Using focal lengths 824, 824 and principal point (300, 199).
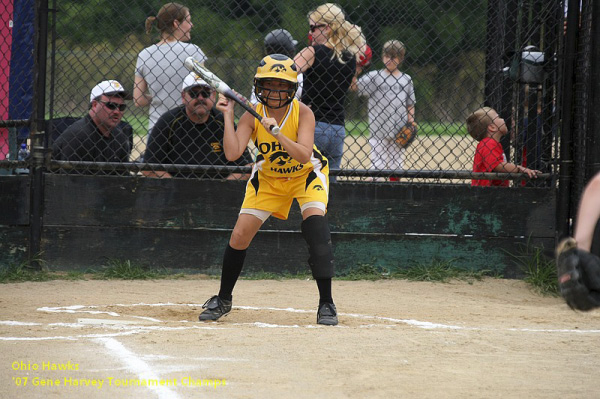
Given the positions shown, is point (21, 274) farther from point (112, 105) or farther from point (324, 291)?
point (324, 291)

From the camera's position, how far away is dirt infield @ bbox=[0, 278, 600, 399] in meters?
3.37

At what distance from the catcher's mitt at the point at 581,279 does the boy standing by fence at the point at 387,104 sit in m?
4.31

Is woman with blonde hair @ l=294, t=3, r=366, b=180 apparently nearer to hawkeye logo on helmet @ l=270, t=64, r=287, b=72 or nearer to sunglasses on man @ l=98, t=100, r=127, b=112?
sunglasses on man @ l=98, t=100, r=127, b=112

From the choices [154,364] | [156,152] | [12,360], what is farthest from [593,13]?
[12,360]

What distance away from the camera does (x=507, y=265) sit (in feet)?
22.1

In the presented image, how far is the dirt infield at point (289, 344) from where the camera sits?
3.37 m

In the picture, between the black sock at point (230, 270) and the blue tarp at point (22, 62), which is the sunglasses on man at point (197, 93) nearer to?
the blue tarp at point (22, 62)

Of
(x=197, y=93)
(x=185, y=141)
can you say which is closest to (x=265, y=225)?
(x=185, y=141)

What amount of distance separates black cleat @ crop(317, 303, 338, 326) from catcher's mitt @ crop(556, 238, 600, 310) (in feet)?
6.05

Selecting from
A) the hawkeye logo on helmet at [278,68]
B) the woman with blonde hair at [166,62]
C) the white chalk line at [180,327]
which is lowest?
the white chalk line at [180,327]

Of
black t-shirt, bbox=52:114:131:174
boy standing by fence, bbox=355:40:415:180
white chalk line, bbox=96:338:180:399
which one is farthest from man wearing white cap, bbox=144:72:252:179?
white chalk line, bbox=96:338:180:399

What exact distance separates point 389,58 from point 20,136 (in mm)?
3488

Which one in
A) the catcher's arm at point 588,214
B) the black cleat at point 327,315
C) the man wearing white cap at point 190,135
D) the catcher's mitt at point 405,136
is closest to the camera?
the catcher's arm at point 588,214

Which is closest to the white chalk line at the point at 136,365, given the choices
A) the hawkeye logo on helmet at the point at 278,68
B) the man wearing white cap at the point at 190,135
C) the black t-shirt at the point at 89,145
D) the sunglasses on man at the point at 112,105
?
the hawkeye logo on helmet at the point at 278,68
